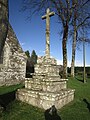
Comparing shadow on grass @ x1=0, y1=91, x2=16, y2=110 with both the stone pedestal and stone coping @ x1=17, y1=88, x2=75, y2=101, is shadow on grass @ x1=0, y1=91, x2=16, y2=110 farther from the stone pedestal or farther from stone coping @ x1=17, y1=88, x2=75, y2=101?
stone coping @ x1=17, y1=88, x2=75, y2=101

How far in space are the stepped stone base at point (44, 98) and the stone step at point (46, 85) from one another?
34 cm

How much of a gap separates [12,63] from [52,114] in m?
8.05

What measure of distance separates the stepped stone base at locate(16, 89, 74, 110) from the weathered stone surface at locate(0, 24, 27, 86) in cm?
561

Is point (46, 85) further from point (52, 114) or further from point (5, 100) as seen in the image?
point (5, 100)

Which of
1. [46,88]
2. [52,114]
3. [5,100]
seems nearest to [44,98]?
[46,88]

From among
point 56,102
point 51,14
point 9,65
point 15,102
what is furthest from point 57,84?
point 9,65

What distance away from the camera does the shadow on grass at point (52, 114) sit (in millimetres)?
5597

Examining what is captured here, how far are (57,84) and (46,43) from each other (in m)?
2.09

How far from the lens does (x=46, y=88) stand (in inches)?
271

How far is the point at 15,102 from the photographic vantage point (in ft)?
23.3

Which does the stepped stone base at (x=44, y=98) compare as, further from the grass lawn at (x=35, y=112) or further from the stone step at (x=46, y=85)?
the stone step at (x=46, y=85)

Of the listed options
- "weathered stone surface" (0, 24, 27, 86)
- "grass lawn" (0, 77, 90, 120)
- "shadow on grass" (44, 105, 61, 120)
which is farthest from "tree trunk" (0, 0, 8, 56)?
"weathered stone surface" (0, 24, 27, 86)

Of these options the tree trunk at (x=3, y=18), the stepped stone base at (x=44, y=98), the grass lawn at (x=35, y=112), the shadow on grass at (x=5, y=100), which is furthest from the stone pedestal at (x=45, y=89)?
the tree trunk at (x=3, y=18)

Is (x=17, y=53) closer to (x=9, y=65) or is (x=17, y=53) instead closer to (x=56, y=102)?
(x=9, y=65)
